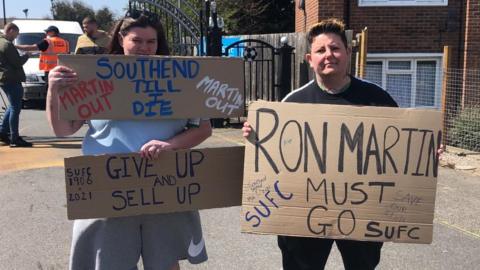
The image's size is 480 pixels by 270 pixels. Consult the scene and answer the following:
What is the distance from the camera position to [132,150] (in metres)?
2.55

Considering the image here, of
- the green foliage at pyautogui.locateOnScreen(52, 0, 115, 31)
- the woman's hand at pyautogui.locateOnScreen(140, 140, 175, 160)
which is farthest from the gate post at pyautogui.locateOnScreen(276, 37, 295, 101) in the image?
the green foliage at pyautogui.locateOnScreen(52, 0, 115, 31)

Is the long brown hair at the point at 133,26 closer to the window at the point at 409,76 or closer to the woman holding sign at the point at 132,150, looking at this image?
the woman holding sign at the point at 132,150

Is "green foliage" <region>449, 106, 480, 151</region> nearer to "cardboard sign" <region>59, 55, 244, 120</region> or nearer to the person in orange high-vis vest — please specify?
"cardboard sign" <region>59, 55, 244, 120</region>

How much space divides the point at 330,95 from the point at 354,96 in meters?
0.12

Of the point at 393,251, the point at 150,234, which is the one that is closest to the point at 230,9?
the point at 393,251

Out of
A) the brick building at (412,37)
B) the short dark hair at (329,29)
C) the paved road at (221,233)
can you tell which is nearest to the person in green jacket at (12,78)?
the paved road at (221,233)

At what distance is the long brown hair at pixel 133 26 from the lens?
2494 mm

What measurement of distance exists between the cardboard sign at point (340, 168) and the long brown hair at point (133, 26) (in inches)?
21.8

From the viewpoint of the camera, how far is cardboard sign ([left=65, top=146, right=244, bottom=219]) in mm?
2537

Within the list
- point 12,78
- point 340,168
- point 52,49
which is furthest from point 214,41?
point 340,168

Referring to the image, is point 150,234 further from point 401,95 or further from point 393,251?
point 401,95

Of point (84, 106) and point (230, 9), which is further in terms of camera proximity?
point (230, 9)

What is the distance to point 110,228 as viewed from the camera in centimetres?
256

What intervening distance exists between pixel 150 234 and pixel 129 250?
0.13 m
